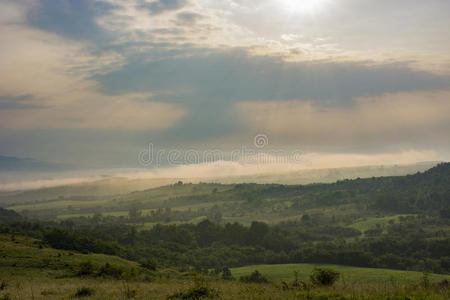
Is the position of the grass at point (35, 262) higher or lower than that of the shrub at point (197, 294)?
lower

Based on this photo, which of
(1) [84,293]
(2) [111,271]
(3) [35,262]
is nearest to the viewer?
(1) [84,293]

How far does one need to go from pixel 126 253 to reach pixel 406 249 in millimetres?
137273

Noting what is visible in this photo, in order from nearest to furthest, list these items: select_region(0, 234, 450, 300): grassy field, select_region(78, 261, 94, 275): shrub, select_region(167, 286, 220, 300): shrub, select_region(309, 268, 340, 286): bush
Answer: select_region(0, 234, 450, 300): grassy field < select_region(167, 286, 220, 300): shrub < select_region(309, 268, 340, 286): bush < select_region(78, 261, 94, 275): shrub

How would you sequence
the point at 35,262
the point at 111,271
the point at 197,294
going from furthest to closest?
1. the point at 35,262
2. the point at 111,271
3. the point at 197,294

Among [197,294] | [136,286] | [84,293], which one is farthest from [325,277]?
[84,293]

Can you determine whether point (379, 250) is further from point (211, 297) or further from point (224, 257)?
point (211, 297)

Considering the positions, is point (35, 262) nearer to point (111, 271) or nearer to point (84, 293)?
point (111, 271)

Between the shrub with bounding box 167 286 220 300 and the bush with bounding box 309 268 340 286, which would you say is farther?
the bush with bounding box 309 268 340 286

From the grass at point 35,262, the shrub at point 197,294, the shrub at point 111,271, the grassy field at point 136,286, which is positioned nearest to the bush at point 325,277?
the grassy field at point 136,286

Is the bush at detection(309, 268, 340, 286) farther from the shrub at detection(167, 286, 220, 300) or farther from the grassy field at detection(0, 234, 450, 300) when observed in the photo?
the shrub at detection(167, 286, 220, 300)

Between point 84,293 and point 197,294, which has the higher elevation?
point 197,294

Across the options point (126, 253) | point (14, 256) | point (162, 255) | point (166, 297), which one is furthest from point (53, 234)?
point (166, 297)

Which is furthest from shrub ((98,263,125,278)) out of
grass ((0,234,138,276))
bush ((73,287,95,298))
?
bush ((73,287,95,298))

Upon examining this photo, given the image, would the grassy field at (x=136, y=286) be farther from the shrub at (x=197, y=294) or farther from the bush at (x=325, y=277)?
the bush at (x=325, y=277)
